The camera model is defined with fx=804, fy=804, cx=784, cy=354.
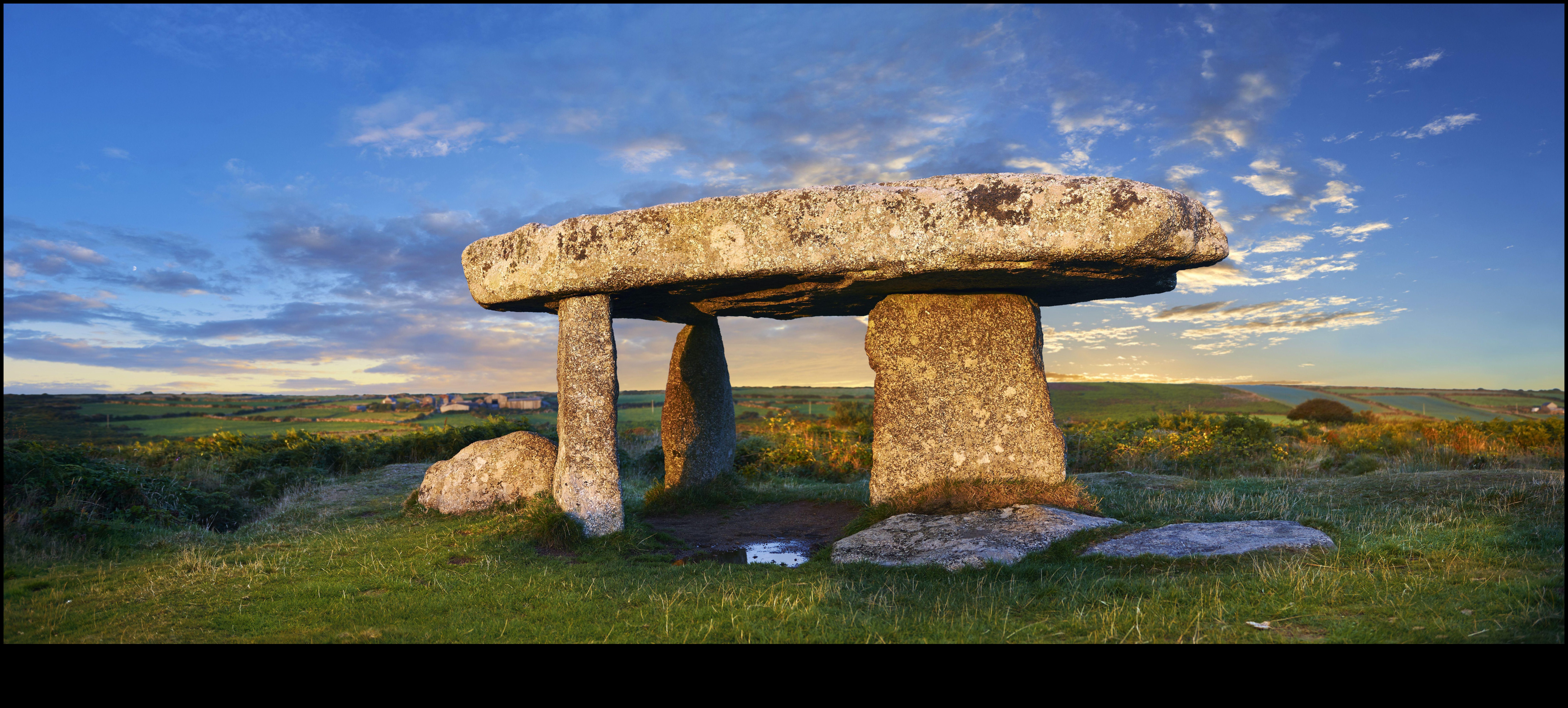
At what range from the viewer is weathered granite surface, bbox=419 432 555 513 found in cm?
1135

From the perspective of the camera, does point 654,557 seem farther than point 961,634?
Yes

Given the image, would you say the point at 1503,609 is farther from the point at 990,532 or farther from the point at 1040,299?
the point at 1040,299

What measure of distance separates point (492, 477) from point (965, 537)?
6840 millimetres

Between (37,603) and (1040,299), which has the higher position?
(1040,299)

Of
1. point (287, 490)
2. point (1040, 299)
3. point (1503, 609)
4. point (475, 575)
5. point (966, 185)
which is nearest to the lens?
point (1503, 609)

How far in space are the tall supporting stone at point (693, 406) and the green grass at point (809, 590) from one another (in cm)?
339

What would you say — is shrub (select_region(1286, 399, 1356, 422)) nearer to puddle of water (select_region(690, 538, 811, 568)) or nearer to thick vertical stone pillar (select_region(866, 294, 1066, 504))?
thick vertical stone pillar (select_region(866, 294, 1066, 504))

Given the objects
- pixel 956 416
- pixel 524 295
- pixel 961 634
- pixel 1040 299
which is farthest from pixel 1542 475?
pixel 524 295

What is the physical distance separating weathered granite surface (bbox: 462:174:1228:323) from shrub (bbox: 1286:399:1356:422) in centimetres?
2157

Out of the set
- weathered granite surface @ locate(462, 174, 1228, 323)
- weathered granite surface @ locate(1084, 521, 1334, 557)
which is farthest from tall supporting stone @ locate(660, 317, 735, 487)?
weathered granite surface @ locate(1084, 521, 1334, 557)

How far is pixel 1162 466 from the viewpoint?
17125 millimetres

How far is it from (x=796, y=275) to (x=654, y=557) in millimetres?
3411

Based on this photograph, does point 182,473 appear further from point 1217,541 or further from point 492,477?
point 1217,541

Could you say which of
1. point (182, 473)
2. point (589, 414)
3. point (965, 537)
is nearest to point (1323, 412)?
point (965, 537)
